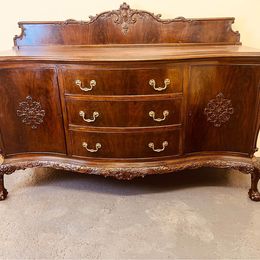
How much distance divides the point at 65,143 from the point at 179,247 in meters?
0.79

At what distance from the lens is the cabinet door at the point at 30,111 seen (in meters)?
1.39

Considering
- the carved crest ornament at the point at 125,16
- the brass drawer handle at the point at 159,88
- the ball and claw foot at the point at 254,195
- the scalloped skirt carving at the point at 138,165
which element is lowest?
the ball and claw foot at the point at 254,195

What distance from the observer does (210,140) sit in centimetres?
152

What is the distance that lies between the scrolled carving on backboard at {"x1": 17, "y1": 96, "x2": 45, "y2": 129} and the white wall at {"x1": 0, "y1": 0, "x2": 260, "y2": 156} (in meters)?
0.65

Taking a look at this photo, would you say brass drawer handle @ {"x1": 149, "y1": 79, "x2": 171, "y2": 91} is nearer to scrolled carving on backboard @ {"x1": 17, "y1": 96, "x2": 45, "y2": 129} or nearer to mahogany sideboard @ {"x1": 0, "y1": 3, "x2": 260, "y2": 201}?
mahogany sideboard @ {"x1": 0, "y1": 3, "x2": 260, "y2": 201}

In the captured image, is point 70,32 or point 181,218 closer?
point 181,218

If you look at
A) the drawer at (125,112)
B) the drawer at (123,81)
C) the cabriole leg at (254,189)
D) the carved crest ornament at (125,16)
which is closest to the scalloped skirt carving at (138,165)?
the cabriole leg at (254,189)

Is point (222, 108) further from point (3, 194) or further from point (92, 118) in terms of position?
point (3, 194)

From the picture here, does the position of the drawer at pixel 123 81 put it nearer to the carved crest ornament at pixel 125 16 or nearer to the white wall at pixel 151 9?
the carved crest ornament at pixel 125 16

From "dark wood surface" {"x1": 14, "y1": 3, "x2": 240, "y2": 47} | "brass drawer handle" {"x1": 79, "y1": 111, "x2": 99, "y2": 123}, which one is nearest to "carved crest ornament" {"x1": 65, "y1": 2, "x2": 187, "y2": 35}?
"dark wood surface" {"x1": 14, "y1": 3, "x2": 240, "y2": 47}

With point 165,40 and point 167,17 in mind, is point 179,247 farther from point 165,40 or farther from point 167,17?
point 167,17

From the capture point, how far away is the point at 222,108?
1.43 metres

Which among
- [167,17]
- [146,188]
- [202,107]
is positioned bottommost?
[146,188]

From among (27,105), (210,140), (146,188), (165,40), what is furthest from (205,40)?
(27,105)
